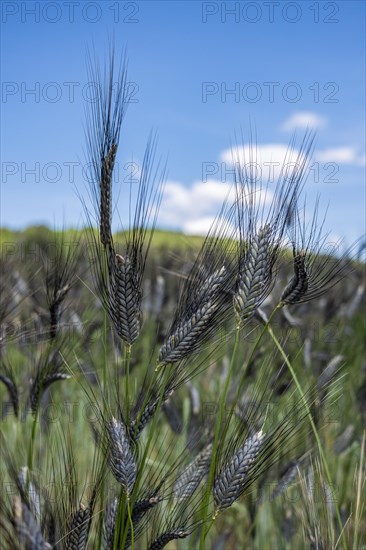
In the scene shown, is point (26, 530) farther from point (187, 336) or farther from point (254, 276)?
point (254, 276)

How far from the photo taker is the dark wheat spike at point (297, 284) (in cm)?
135

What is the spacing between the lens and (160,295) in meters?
3.83

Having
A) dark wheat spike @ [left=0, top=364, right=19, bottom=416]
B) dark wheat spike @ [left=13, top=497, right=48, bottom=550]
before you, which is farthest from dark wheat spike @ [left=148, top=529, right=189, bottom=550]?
dark wheat spike @ [left=0, top=364, right=19, bottom=416]

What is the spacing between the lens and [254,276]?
4.07ft

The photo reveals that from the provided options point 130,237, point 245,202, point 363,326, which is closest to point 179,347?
point 130,237

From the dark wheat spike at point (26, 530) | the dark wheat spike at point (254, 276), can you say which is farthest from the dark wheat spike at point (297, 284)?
the dark wheat spike at point (26, 530)

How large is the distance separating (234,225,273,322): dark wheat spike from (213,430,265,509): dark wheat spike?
0.21 metres

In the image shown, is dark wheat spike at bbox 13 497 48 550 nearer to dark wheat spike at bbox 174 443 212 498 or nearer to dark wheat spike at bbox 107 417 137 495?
dark wheat spike at bbox 107 417 137 495

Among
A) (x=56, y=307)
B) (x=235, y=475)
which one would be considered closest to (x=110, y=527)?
(x=235, y=475)

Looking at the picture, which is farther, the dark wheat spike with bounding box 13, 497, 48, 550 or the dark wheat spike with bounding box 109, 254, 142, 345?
the dark wheat spike with bounding box 109, 254, 142, 345

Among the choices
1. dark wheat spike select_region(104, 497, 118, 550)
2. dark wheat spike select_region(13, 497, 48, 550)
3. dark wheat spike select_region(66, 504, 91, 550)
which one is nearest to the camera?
dark wheat spike select_region(13, 497, 48, 550)

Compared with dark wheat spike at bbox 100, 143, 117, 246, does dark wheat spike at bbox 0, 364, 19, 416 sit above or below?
below

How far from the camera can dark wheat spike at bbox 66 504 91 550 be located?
Answer: 43.6 inches

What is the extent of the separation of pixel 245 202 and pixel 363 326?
448 centimetres
